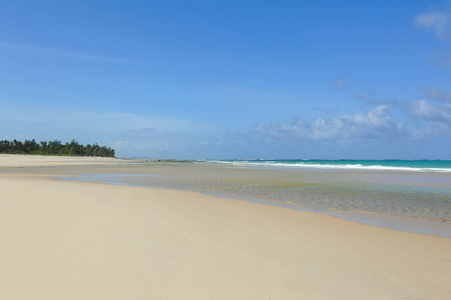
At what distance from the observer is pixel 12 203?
32.7ft

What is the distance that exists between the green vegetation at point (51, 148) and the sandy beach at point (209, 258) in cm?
13200

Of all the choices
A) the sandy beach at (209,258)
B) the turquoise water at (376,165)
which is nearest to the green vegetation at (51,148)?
the turquoise water at (376,165)

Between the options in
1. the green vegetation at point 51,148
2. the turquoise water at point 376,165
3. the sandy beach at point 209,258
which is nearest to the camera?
the sandy beach at point 209,258

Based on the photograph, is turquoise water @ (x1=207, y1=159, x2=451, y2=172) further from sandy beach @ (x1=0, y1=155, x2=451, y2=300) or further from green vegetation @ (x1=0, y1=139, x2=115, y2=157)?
green vegetation @ (x1=0, y1=139, x2=115, y2=157)

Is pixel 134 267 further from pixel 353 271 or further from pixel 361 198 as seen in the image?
pixel 361 198

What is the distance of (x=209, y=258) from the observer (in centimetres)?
519

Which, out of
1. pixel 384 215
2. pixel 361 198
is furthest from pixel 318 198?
pixel 384 215

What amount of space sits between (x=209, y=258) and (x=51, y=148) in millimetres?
143825

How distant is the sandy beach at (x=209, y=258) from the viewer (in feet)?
13.0

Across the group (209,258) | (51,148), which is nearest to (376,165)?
(209,258)

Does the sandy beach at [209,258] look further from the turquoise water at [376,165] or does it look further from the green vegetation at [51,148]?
the green vegetation at [51,148]

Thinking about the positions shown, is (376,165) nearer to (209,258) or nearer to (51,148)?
(209,258)

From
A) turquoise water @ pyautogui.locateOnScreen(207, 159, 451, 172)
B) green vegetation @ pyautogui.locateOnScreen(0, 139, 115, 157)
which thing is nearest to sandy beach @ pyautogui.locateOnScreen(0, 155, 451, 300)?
turquoise water @ pyautogui.locateOnScreen(207, 159, 451, 172)

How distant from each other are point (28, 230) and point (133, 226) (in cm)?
204
